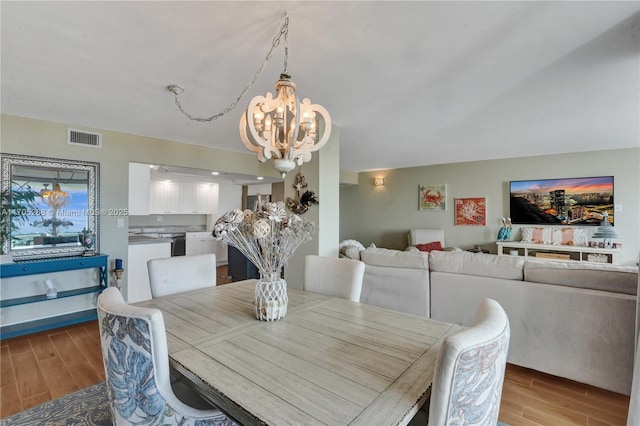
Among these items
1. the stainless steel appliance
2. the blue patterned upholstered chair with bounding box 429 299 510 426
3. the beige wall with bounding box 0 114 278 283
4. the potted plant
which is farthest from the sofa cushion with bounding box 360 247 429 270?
the stainless steel appliance

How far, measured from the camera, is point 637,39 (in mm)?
1852

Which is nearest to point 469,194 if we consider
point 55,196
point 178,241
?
point 178,241

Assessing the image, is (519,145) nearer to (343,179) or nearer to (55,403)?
(343,179)

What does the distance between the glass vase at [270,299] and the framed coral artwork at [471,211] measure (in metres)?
5.78

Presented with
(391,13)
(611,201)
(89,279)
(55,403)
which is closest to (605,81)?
(391,13)

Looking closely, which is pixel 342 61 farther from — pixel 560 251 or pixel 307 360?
pixel 560 251

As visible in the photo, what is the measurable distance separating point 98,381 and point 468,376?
2.75 m

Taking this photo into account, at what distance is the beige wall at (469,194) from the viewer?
4.90 meters

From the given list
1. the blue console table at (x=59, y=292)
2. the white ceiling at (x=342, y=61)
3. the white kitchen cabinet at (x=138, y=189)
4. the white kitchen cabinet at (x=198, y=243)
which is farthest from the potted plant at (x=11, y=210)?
the white kitchen cabinet at (x=198, y=243)

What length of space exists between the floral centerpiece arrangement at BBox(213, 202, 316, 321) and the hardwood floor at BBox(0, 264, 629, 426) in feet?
5.72

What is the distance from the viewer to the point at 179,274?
203cm

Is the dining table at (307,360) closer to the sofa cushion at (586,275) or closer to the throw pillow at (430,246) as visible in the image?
the sofa cushion at (586,275)

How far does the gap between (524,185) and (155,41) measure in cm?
629

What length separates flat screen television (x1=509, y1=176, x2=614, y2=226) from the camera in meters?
5.06
